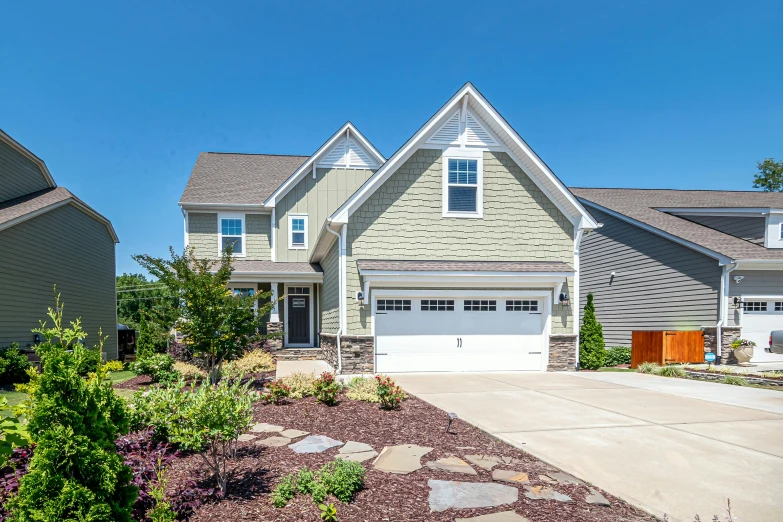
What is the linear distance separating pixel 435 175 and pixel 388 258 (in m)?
2.60

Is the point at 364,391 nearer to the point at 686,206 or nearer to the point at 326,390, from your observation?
the point at 326,390

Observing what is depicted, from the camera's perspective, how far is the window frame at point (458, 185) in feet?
42.6

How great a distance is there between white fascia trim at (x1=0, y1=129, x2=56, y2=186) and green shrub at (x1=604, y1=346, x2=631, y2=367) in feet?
70.0

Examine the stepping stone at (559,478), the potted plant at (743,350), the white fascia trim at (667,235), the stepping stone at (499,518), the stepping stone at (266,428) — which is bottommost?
the potted plant at (743,350)

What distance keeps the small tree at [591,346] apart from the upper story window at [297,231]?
34.8 ft

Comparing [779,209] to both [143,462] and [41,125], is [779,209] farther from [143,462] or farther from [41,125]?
[41,125]

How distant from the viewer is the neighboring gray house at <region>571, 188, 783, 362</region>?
602 inches

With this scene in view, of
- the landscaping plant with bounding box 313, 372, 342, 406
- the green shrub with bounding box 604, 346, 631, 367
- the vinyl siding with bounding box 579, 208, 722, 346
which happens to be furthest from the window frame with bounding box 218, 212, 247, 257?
the vinyl siding with bounding box 579, 208, 722, 346

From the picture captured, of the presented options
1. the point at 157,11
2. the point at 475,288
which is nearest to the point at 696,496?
the point at 475,288

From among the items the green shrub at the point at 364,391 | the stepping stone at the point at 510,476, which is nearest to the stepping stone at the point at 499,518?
the stepping stone at the point at 510,476

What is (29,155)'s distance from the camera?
17406 mm

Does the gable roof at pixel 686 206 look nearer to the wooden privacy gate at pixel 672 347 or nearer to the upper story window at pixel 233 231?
the wooden privacy gate at pixel 672 347

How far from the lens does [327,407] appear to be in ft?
26.1

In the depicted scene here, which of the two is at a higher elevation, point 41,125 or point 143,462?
point 41,125
